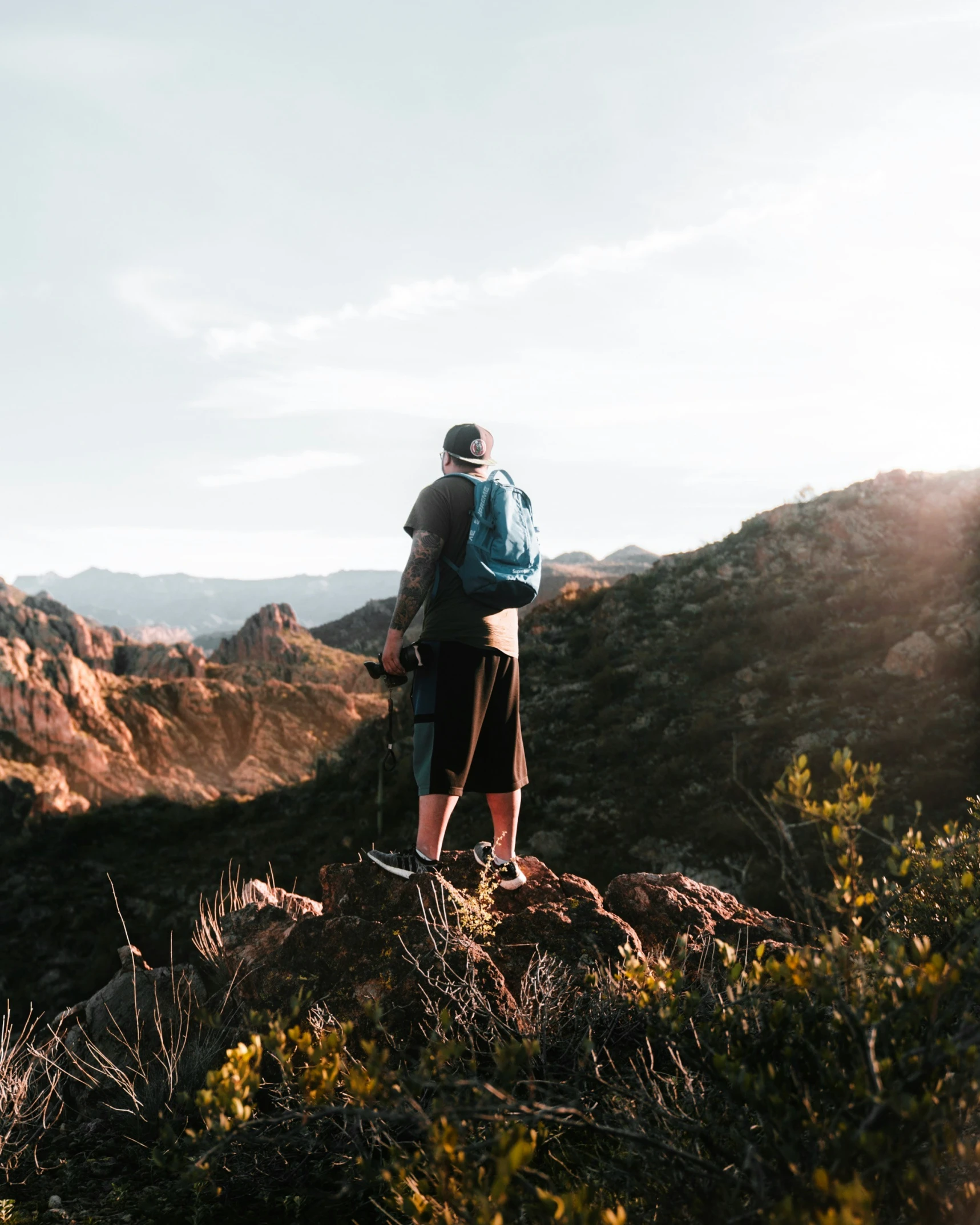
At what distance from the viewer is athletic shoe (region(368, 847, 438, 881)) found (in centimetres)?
353

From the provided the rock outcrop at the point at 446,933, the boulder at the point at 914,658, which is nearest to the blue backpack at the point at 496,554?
the rock outcrop at the point at 446,933

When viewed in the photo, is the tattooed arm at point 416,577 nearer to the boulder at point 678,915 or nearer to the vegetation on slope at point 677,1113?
the vegetation on slope at point 677,1113

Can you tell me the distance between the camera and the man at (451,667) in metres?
3.41

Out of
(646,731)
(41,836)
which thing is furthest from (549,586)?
(646,731)

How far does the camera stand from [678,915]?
151 inches

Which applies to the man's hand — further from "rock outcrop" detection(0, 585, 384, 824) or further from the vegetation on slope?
"rock outcrop" detection(0, 585, 384, 824)

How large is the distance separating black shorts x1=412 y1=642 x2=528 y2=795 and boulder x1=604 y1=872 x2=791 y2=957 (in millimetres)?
1017

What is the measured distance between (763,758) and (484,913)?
7056mm

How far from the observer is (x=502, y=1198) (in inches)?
50.9

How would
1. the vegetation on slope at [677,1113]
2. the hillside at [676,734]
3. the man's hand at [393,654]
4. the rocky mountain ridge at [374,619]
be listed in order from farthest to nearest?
the rocky mountain ridge at [374,619] < the hillside at [676,734] < the man's hand at [393,654] < the vegetation on slope at [677,1113]

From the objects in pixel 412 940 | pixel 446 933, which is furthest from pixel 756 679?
pixel 446 933

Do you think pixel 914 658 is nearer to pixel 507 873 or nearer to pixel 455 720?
pixel 507 873

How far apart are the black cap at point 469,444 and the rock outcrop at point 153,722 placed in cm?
2008

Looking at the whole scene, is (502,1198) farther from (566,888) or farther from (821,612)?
(821,612)
